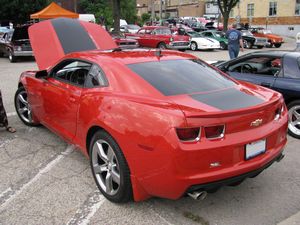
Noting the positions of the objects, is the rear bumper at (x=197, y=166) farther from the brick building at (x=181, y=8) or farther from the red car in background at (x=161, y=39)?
the brick building at (x=181, y=8)

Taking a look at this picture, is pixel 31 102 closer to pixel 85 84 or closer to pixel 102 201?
pixel 85 84

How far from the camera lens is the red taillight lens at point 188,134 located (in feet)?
9.94

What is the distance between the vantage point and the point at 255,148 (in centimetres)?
336

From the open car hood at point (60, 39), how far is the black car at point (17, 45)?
9.54 metres

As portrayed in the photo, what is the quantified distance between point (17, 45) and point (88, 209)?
1501 centimetres

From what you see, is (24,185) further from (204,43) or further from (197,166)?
(204,43)

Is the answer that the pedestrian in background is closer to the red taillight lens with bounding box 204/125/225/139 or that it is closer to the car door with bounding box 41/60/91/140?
the car door with bounding box 41/60/91/140

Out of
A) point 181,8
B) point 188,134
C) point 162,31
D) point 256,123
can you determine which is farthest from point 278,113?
point 181,8

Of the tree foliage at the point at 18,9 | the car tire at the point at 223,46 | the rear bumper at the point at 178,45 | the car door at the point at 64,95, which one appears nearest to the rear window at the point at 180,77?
the car door at the point at 64,95

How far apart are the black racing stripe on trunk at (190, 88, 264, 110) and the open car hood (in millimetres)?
4311

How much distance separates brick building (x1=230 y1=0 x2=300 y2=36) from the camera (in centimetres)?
4756

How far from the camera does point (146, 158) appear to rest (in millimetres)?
3182

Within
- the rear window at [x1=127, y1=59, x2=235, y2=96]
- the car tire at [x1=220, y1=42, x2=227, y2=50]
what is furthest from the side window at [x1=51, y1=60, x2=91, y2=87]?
the car tire at [x1=220, y1=42, x2=227, y2=50]

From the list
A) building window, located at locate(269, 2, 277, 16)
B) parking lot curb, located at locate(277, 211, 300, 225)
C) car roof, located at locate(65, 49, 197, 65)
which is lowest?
parking lot curb, located at locate(277, 211, 300, 225)
